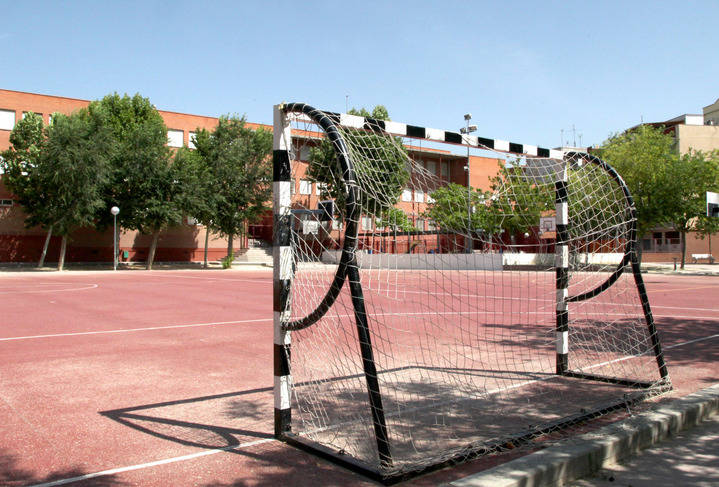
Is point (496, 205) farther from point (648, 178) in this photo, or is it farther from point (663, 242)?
point (663, 242)

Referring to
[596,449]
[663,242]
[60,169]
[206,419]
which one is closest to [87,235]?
[60,169]

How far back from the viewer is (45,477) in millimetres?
3555

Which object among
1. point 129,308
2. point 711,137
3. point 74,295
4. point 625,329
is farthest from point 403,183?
point 711,137

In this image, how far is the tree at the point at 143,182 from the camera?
3678cm

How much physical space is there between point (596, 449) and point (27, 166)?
39.8 metres

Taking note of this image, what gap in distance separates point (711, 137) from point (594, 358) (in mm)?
64055

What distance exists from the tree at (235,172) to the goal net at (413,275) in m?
34.7

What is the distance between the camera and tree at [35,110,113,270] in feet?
109

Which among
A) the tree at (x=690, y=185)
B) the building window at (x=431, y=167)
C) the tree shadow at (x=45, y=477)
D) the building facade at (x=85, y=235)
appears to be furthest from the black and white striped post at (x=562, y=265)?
the building facade at (x=85, y=235)

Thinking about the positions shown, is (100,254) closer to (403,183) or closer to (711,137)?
(403,183)

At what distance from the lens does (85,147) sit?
34094 mm

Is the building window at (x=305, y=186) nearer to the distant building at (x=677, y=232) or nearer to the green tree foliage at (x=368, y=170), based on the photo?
the green tree foliage at (x=368, y=170)

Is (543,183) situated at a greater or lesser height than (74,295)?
greater

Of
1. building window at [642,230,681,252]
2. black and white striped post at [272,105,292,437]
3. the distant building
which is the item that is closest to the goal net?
black and white striped post at [272,105,292,437]
